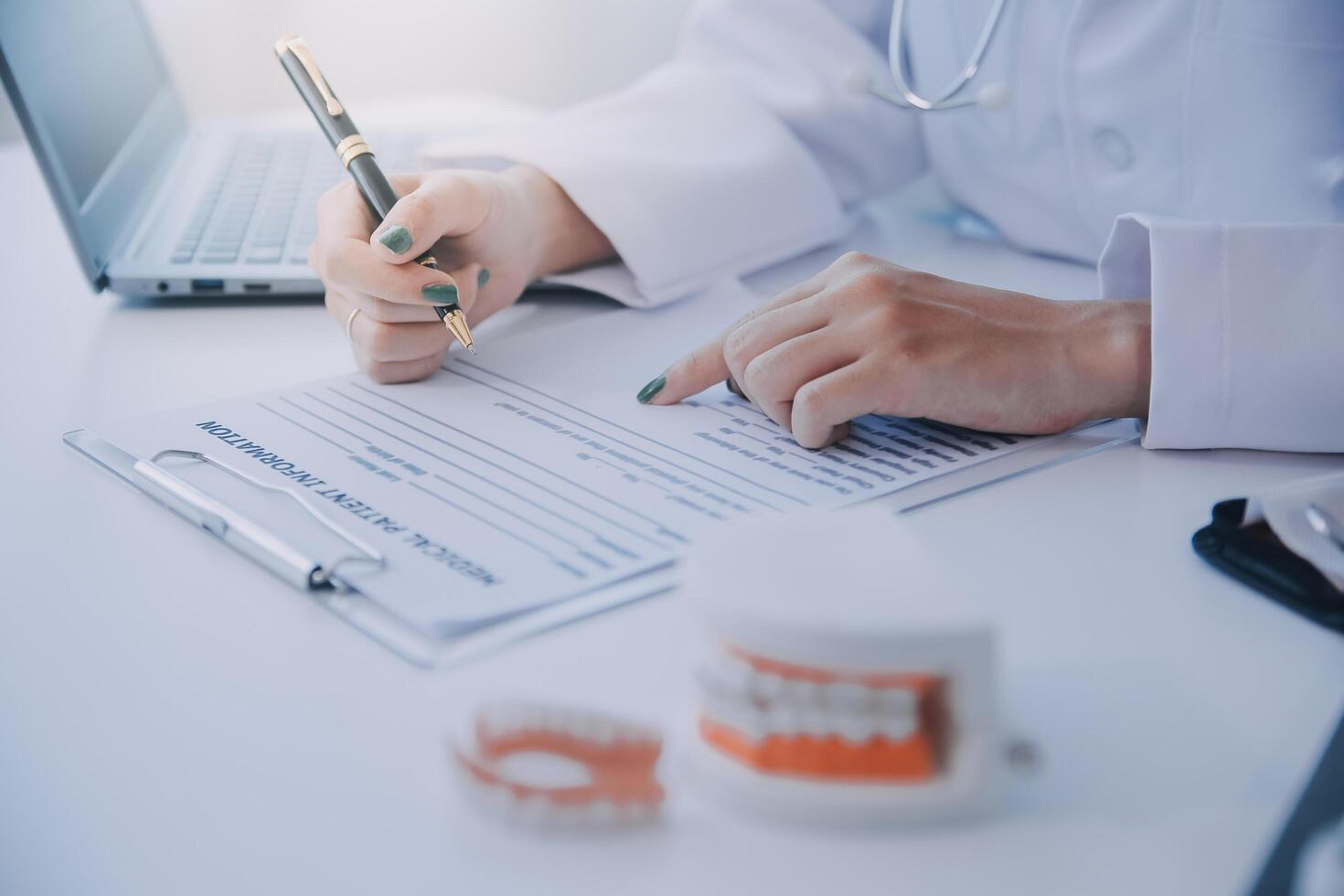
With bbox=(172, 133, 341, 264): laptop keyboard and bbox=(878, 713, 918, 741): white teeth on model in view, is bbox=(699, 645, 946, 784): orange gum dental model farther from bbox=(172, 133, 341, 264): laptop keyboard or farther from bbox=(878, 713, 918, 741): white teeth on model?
bbox=(172, 133, 341, 264): laptop keyboard

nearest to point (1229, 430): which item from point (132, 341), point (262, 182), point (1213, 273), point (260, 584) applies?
point (1213, 273)

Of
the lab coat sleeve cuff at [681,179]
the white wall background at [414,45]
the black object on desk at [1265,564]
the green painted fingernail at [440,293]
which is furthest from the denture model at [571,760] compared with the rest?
the white wall background at [414,45]

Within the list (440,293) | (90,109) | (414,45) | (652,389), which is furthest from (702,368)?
(414,45)

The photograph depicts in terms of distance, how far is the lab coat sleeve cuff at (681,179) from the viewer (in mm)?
776

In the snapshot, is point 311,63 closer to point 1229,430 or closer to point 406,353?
point 406,353

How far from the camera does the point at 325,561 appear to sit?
0.45 m

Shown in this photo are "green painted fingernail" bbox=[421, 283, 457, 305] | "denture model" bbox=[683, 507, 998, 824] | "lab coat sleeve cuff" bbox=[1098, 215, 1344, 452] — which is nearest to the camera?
"denture model" bbox=[683, 507, 998, 824]

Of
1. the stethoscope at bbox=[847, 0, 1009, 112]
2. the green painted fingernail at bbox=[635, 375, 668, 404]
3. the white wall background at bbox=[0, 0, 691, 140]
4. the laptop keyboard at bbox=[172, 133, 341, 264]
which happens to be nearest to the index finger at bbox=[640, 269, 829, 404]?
the green painted fingernail at bbox=[635, 375, 668, 404]

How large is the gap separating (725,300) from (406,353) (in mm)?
221

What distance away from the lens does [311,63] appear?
726mm

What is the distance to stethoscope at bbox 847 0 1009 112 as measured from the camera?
74 centimetres

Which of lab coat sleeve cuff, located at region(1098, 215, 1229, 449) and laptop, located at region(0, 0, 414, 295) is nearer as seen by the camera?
lab coat sleeve cuff, located at region(1098, 215, 1229, 449)

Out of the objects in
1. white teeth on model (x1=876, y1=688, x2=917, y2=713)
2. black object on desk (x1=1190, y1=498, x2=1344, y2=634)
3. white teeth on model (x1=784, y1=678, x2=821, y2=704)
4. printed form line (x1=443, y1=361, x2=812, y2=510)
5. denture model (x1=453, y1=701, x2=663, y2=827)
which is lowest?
black object on desk (x1=1190, y1=498, x2=1344, y2=634)

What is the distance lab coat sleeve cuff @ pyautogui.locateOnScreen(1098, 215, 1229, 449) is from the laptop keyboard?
0.56 metres
